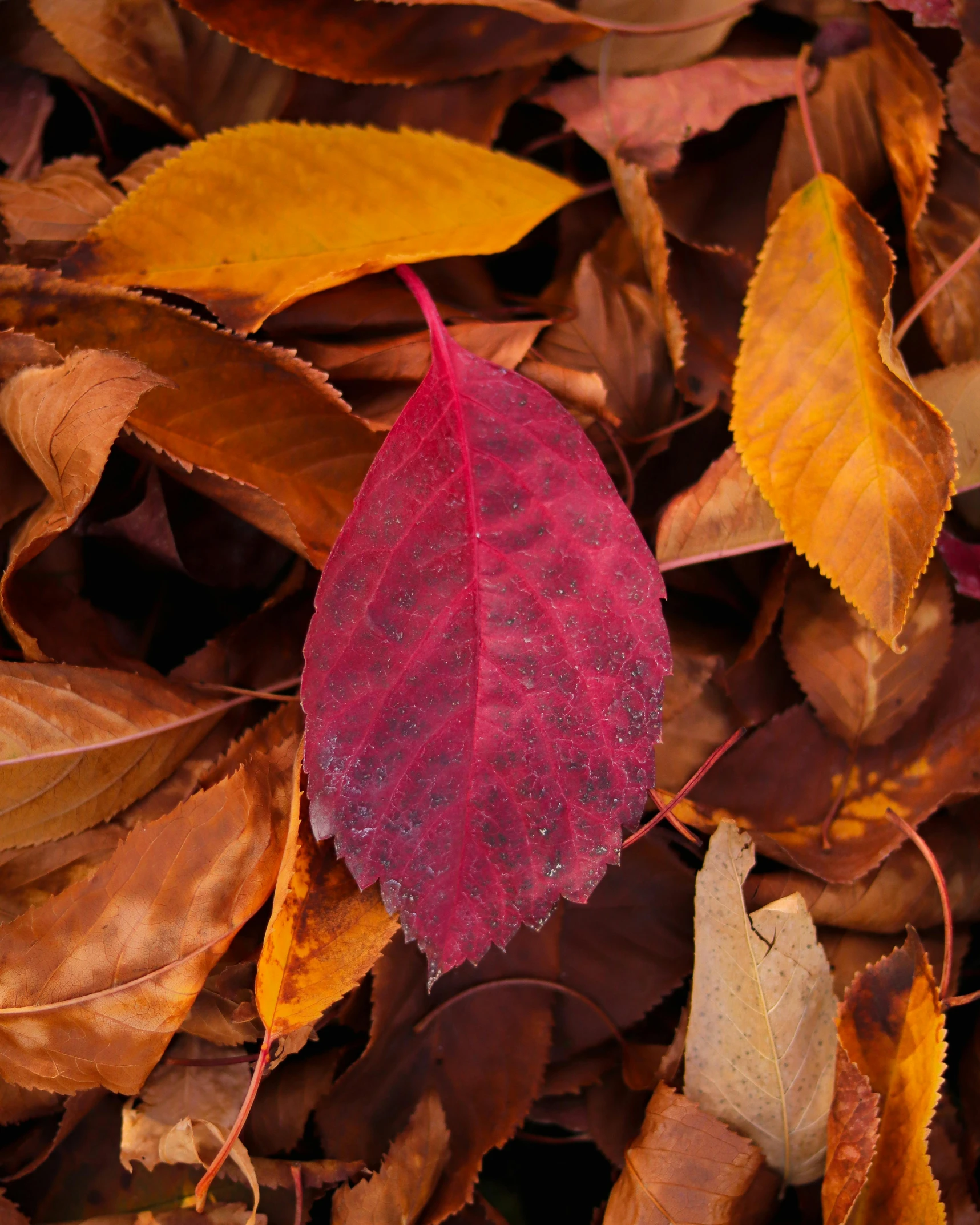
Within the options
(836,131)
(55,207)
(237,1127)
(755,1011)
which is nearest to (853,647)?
(755,1011)

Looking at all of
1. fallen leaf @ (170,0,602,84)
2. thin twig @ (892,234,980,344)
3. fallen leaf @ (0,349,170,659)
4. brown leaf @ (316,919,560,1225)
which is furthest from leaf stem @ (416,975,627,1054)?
fallen leaf @ (170,0,602,84)

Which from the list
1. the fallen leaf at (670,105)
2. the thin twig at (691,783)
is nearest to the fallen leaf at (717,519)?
the thin twig at (691,783)

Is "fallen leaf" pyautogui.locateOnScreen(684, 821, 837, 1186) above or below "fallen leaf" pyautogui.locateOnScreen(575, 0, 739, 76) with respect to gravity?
below

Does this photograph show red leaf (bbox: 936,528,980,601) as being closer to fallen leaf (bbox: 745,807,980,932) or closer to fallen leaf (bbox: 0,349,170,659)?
fallen leaf (bbox: 745,807,980,932)

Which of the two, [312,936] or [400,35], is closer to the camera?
[312,936]

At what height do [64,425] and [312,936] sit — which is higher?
[64,425]

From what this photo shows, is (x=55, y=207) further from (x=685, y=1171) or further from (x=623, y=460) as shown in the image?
(x=685, y=1171)

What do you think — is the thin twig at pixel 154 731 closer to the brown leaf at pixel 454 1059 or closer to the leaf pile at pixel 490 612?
the leaf pile at pixel 490 612
